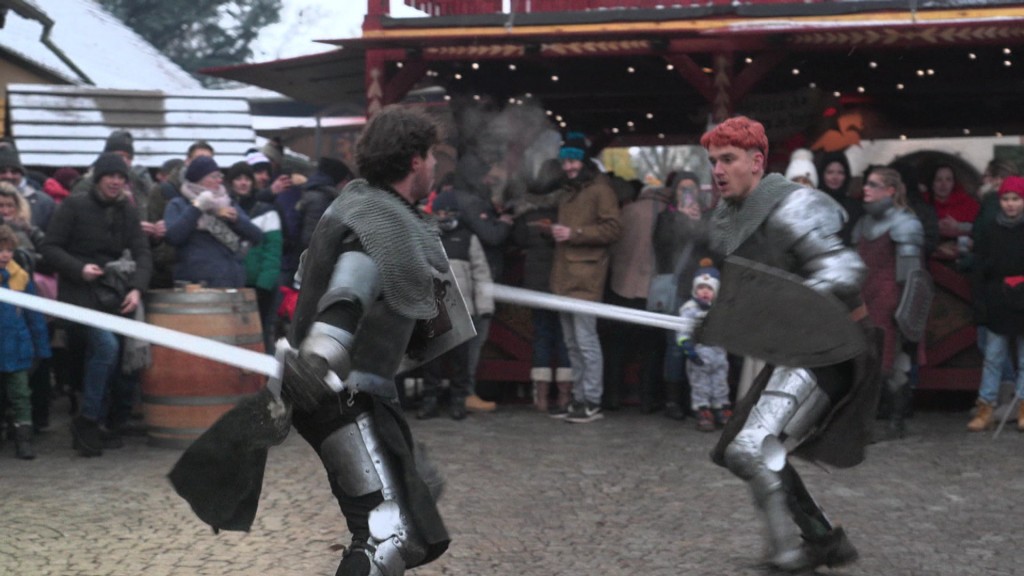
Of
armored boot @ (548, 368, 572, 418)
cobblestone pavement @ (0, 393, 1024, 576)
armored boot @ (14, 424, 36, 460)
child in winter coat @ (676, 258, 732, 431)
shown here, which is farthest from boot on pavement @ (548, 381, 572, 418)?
armored boot @ (14, 424, 36, 460)

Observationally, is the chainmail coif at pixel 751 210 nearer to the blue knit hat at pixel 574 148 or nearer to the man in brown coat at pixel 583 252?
the man in brown coat at pixel 583 252

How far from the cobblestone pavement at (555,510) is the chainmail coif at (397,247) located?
6.16ft

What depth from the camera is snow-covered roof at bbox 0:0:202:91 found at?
764 inches

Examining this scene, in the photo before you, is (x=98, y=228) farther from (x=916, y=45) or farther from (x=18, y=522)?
(x=916, y=45)

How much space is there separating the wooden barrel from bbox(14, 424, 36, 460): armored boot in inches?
Answer: 26.8

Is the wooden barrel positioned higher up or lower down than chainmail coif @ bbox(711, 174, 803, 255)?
lower down

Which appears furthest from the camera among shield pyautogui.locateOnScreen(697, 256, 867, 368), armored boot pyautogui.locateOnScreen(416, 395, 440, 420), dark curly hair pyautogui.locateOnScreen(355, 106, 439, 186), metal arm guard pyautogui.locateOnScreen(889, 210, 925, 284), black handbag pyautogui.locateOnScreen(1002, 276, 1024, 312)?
armored boot pyautogui.locateOnScreen(416, 395, 440, 420)

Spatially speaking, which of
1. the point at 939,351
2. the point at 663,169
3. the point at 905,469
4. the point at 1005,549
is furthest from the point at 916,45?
the point at 663,169

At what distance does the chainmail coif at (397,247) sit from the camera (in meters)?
3.95

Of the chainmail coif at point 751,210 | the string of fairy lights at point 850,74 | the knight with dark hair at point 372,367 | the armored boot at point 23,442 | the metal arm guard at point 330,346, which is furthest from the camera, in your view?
the string of fairy lights at point 850,74

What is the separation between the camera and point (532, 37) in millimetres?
10180

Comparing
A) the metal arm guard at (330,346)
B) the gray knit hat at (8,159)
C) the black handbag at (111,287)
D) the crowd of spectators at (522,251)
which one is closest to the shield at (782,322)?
the metal arm guard at (330,346)

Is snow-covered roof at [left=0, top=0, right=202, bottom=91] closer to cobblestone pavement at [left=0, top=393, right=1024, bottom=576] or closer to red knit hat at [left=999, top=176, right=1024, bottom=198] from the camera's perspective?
cobblestone pavement at [left=0, top=393, right=1024, bottom=576]

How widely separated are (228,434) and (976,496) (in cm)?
449
